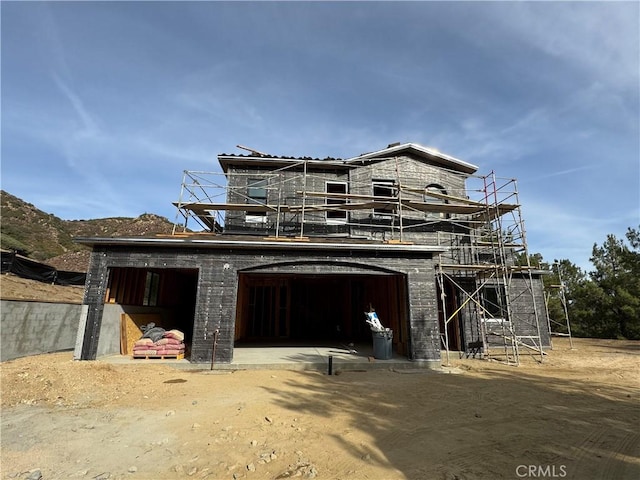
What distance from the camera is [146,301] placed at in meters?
13.4

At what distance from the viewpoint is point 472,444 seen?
4703 millimetres

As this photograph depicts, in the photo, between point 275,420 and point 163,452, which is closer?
point 163,452

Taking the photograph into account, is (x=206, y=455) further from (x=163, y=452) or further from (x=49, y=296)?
(x=49, y=296)

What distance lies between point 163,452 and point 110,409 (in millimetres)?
2750

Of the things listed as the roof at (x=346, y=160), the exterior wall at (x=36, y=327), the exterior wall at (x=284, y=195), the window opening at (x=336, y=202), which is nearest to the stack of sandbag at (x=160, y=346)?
the exterior wall at (x=36, y=327)

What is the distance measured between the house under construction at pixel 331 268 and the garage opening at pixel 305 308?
5 centimetres

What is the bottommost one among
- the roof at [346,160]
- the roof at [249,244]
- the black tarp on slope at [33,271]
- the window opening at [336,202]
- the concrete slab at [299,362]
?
the concrete slab at [299,362]

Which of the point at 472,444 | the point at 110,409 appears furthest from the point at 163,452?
the point at 472,444

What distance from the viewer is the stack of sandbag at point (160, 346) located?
1025cm

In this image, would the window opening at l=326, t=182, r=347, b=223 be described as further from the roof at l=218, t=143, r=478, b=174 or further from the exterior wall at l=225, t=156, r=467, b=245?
the roof at l=218, t=143, r=478, b=174

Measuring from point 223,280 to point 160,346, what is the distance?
2934 mm

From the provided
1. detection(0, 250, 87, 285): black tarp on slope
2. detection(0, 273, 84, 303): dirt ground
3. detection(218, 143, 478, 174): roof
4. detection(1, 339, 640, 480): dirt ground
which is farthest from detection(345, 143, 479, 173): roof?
detection(0, 250, 87, 285): black tarp on slope

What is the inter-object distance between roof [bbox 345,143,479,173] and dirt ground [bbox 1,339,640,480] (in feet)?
35.7

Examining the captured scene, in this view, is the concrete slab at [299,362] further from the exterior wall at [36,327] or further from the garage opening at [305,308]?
the exterior wall at [36,327]
